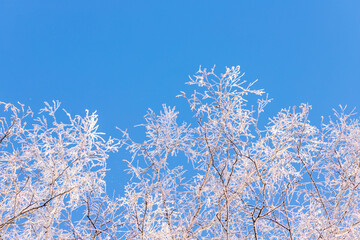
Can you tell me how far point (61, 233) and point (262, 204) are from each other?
2.36 metres

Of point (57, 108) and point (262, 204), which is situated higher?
point (57, 108)

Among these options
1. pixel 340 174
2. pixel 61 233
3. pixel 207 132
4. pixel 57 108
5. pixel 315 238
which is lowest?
pixel 315 238

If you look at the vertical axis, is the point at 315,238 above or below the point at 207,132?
below

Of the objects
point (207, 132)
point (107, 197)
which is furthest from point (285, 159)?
point (107, 197)

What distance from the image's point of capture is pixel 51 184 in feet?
12.2

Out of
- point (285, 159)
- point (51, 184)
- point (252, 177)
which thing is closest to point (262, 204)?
point (252, 177)

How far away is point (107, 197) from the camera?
165 inches

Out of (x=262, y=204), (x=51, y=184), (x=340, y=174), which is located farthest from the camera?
(x=340, y=174)

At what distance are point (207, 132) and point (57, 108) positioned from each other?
1.60 m

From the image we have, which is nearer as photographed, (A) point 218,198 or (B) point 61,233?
(A) point 218,198

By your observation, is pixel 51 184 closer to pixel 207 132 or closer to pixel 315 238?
pixel 207 132

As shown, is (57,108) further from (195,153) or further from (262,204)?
(262,204)

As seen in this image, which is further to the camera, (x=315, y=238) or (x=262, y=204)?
(x=315, y=238)

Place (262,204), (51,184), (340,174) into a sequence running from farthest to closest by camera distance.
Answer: (340,174)
(51,184)
(262,204)
